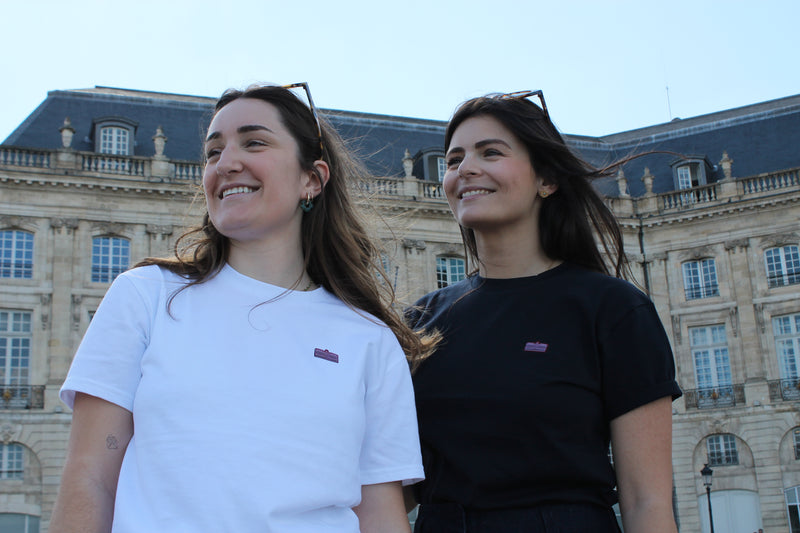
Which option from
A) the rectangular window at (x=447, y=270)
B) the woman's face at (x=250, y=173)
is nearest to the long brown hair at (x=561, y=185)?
the woman's face at (x=250, y=173)

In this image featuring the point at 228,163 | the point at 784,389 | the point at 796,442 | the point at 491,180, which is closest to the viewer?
the point at 228,163

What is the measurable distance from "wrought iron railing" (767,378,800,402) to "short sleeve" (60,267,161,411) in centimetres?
3010

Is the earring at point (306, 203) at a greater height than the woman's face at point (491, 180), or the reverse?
the woman's face at point (491, 180)

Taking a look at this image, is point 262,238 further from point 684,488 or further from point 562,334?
point 684,488

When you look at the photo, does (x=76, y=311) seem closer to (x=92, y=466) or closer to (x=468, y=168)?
(x=468, y=168)

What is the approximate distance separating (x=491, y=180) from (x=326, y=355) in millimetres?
1175

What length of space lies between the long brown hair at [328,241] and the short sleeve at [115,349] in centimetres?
29

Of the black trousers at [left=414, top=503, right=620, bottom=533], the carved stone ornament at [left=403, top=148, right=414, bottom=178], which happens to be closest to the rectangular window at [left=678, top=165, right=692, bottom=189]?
the carved stone ornament at [left=403, top=148, right=414, bottom=178]

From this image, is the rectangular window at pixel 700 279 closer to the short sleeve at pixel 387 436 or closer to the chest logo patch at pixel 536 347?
the chest logo patch at pixel 536 347

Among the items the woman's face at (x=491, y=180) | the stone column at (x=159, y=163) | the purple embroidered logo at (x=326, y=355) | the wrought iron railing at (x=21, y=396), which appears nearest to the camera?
the purple embroidered logo at (x=326, y=355)

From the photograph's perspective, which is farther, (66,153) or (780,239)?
(780,239)

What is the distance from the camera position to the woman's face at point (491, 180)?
3.38 metres

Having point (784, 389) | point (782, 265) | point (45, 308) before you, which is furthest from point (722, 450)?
point (45, 308)

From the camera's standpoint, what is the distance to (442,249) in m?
30.1
